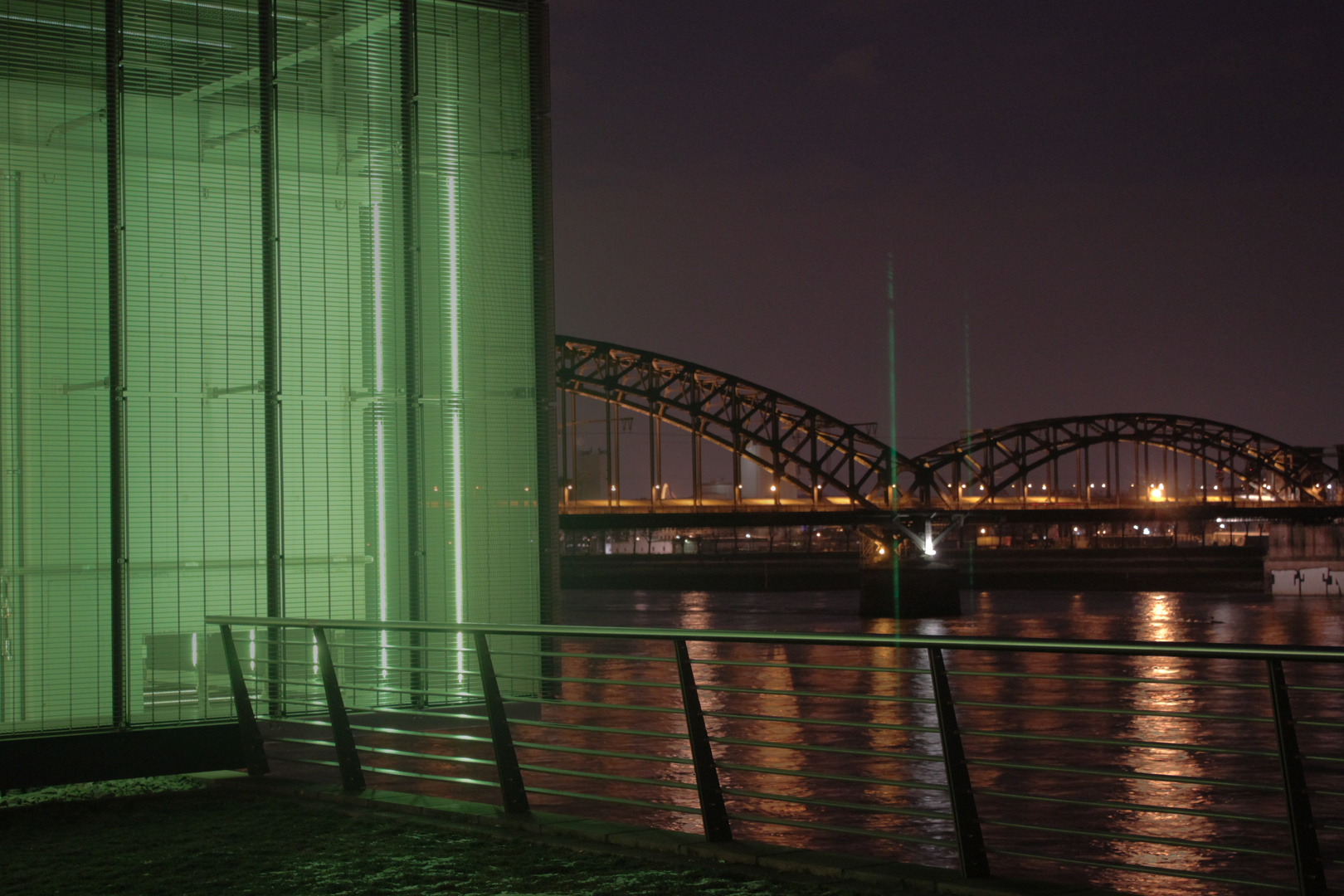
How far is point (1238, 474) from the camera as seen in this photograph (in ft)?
350

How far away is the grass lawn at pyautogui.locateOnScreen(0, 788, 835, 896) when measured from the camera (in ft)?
20.2

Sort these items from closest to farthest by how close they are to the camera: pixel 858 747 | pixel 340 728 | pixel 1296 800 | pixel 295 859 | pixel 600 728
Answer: pixel 1296 800 < pixel 295 859 < pixel 600 728 < pixel 340 728 < pixel 858 747

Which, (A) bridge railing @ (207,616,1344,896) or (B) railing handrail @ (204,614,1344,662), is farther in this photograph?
(A) bridge railing @ (207,616,1344,896)

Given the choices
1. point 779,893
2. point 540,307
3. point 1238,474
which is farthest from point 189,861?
point 1238,474

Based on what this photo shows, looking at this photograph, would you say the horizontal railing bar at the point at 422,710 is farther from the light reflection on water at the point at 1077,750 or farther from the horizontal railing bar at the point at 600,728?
the horizontal railing bar at the point at 600,728

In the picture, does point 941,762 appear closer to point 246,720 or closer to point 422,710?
point 422,710

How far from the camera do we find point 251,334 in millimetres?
10672

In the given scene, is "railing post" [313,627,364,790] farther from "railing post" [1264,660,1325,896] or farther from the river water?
"railing post" [1264,660,1325,896]

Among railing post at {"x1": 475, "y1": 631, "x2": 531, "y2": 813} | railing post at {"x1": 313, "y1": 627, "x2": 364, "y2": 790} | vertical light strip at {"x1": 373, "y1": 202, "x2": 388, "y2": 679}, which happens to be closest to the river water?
railing post at {"x1": 475, "y1": 631, "x2": 531, "y2": 813}

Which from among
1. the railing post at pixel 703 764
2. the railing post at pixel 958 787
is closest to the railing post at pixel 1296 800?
the railing post at pixel 958 787

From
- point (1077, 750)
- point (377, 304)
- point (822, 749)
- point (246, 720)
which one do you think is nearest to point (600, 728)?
point (822, 749)

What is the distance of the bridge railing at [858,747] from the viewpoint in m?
5.73

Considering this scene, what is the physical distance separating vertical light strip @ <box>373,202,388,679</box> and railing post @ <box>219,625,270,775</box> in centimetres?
199

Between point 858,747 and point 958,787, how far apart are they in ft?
19.5
